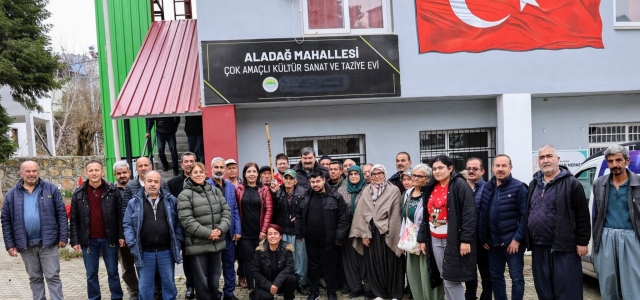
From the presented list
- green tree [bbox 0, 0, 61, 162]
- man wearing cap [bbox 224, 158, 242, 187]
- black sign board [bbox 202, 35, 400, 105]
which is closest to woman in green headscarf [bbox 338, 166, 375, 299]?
man wearing cap [bbox 224, 158, 242, 187]

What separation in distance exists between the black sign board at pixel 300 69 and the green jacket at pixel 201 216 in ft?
9.26

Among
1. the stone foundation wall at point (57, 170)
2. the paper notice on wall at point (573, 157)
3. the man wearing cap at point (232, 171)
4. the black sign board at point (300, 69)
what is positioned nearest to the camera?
the man wearing cap at point (232, 171)

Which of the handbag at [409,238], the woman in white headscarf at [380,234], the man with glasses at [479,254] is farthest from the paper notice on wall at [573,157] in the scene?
the handbag at [409,238]

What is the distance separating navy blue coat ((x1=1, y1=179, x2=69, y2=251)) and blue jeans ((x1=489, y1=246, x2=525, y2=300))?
4950 mm

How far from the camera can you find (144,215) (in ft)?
17.1

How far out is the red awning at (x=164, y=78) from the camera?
26.1ft

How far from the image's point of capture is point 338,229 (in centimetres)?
577

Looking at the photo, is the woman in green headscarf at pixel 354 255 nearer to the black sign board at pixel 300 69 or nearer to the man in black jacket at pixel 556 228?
the man in black jacket at pixel 556 228

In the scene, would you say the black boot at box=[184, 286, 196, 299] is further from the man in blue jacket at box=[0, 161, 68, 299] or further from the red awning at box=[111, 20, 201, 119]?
the red awning at box=[111, 20, 201, 119]

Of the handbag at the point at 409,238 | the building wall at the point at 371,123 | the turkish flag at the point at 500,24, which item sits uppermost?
the turkish flag at the point at 500,24

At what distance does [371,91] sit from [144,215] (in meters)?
4.46

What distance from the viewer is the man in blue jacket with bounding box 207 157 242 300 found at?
585 cm

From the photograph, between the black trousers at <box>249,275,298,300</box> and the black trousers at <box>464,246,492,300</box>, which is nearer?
the black trousers at <box>464,246,492,300</box>

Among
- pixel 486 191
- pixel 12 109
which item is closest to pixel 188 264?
pixel 486 191
